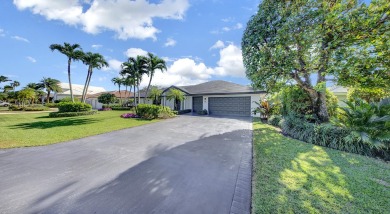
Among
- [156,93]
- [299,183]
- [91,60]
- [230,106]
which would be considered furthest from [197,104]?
[299,183]

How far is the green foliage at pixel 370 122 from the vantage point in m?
5.49

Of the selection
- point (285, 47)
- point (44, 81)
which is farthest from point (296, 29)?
point (44, 81)

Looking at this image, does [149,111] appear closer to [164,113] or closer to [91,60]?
[164,113]

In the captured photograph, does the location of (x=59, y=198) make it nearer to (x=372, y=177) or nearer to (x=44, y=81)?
(x=372, y=177)

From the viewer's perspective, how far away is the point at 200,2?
1020cm

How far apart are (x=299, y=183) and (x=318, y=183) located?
0.44m

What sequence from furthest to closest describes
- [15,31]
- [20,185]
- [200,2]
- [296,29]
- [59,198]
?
[15,31] < [200,2] < [296,29] < [20,185] < [59,198]

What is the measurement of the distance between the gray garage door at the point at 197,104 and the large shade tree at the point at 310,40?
12.3 metres

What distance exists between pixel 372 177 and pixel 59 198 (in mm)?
7058

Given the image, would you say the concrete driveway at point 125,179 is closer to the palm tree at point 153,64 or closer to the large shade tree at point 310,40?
the large shade tree at point 310,40

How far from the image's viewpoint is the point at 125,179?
373cm

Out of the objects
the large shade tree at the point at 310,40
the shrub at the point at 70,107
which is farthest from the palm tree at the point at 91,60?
the large shade tree at the point at 310,40

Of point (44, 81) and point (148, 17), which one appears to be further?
point (44, 81)

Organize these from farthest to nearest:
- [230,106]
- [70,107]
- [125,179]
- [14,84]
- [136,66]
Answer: [14,84], [230,106], [136,66], [70,107], [125,179]
